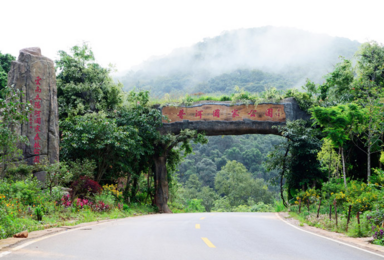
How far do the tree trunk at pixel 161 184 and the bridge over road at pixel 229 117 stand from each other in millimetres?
979

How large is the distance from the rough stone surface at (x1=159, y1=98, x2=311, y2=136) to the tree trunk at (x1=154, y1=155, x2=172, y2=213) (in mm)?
1980

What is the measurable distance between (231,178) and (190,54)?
361ft

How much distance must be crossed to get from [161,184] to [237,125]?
5763mm

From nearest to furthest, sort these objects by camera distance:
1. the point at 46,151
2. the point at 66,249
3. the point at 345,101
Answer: the point at 66,249
the point at 46,151
the point at 345,101

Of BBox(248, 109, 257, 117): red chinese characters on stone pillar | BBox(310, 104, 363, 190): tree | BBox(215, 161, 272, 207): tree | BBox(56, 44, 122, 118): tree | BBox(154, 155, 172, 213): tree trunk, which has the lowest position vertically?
BBox(215, 161, 272, 207): tree

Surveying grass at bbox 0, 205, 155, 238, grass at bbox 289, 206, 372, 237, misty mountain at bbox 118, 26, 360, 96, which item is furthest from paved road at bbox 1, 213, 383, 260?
misty mountain at bbox 118, 26, 360, 96

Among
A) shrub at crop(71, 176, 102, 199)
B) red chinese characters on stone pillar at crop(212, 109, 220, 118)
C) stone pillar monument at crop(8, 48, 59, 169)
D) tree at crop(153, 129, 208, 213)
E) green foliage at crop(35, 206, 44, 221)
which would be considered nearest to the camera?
green foliage at crop(35, 206, 44, 221)

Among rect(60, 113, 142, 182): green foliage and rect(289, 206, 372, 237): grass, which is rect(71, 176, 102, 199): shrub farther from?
rect(289, 206, 372, 237): grass

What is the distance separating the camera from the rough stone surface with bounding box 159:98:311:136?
21.6 meters

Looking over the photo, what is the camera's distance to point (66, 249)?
6.56 m

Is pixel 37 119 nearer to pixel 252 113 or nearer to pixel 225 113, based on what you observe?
pixel 225 113

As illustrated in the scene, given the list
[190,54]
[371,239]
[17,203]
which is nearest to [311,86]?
[371,239]

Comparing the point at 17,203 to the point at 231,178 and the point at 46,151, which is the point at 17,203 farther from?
the point at 231,178

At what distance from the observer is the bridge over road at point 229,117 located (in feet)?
70.7
